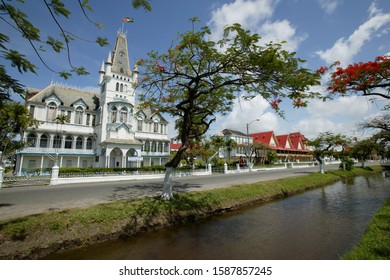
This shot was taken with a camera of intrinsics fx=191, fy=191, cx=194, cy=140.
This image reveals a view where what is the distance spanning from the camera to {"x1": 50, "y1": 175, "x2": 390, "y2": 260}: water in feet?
18.0

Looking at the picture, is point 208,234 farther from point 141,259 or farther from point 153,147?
point 153,147

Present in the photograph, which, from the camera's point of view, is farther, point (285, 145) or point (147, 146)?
point (285, 145)

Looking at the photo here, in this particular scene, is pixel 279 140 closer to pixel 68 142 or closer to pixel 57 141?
pixel 68 142

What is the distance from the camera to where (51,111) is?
91.4ft

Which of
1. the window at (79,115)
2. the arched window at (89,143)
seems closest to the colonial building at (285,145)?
the arched window at (89,143)

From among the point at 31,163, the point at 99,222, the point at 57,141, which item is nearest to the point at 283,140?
the point at 57,141

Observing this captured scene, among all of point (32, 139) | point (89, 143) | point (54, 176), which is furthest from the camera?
point (89, 143)

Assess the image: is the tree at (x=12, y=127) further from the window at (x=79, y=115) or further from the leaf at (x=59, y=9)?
the leaf at (x=59, y=9)

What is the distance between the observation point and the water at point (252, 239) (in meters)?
5.47

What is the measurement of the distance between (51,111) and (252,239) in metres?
32.2

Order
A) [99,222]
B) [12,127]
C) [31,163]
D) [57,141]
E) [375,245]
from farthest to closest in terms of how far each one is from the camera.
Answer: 1. [57,141]
2. [31,163]
3. [12,127]
4. [99,222]
5. [375,245]

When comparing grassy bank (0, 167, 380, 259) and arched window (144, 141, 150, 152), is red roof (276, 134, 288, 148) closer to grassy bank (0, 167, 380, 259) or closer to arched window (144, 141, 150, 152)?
arched window (144, 141, 150, 152)

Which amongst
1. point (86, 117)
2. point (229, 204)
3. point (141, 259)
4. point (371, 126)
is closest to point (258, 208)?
point (229, 204)

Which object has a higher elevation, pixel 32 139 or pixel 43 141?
pixel 32 139
